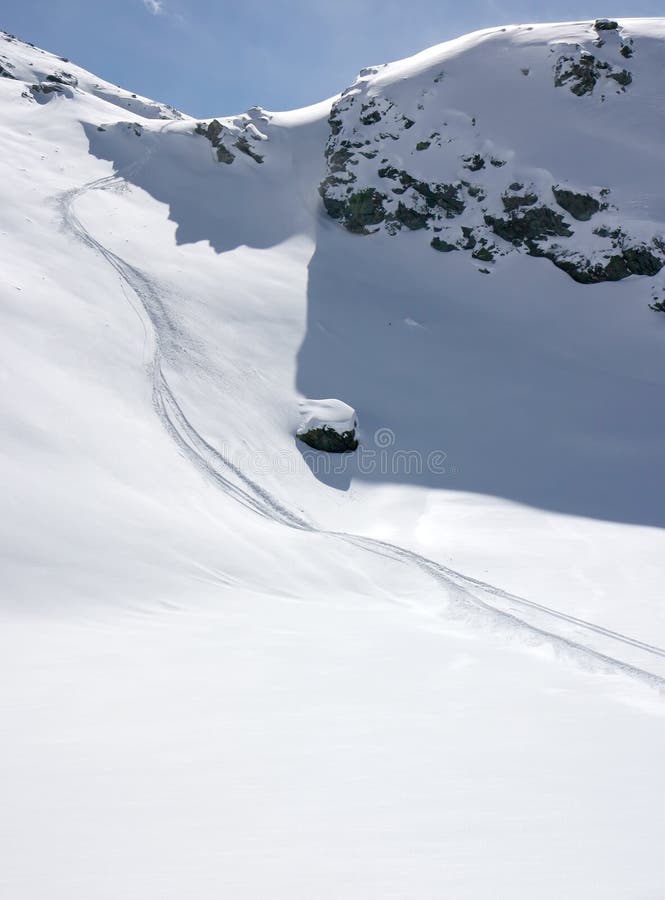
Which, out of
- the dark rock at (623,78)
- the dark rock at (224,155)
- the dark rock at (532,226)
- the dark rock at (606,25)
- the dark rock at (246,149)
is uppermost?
the dark rock at (606,25)

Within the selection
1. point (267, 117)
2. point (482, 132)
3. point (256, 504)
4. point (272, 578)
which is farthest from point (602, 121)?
point (272, 578)

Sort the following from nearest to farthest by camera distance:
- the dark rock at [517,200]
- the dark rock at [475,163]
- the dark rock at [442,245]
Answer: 1. the dark rock at [517,200]
2. the dark rock at [442,245]
3. the dark rock at [475,163]

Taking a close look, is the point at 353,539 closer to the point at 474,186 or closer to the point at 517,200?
the point at 517,200

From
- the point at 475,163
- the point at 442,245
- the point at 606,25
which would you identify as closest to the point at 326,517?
the point at 442,245

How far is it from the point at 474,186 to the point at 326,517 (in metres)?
23.2

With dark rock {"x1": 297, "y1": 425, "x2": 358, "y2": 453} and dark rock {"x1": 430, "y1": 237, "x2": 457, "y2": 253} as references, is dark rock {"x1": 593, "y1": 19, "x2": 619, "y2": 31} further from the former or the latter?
dark rock {"x1": 297, "y1": 425, "x2": 358, "y2": 453}

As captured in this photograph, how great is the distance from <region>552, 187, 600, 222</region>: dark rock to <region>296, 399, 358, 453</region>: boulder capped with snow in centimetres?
1818

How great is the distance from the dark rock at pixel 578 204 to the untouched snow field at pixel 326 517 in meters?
1.02

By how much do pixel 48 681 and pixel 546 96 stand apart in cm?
3639

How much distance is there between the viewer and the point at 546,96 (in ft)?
107

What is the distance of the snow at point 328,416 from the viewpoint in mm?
18594

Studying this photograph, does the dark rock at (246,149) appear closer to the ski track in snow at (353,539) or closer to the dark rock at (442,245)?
the dark rock at (442,245)

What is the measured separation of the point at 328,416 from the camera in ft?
61.8

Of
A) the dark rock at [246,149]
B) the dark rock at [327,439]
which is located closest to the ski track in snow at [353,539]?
the dark rock at [327,439]
